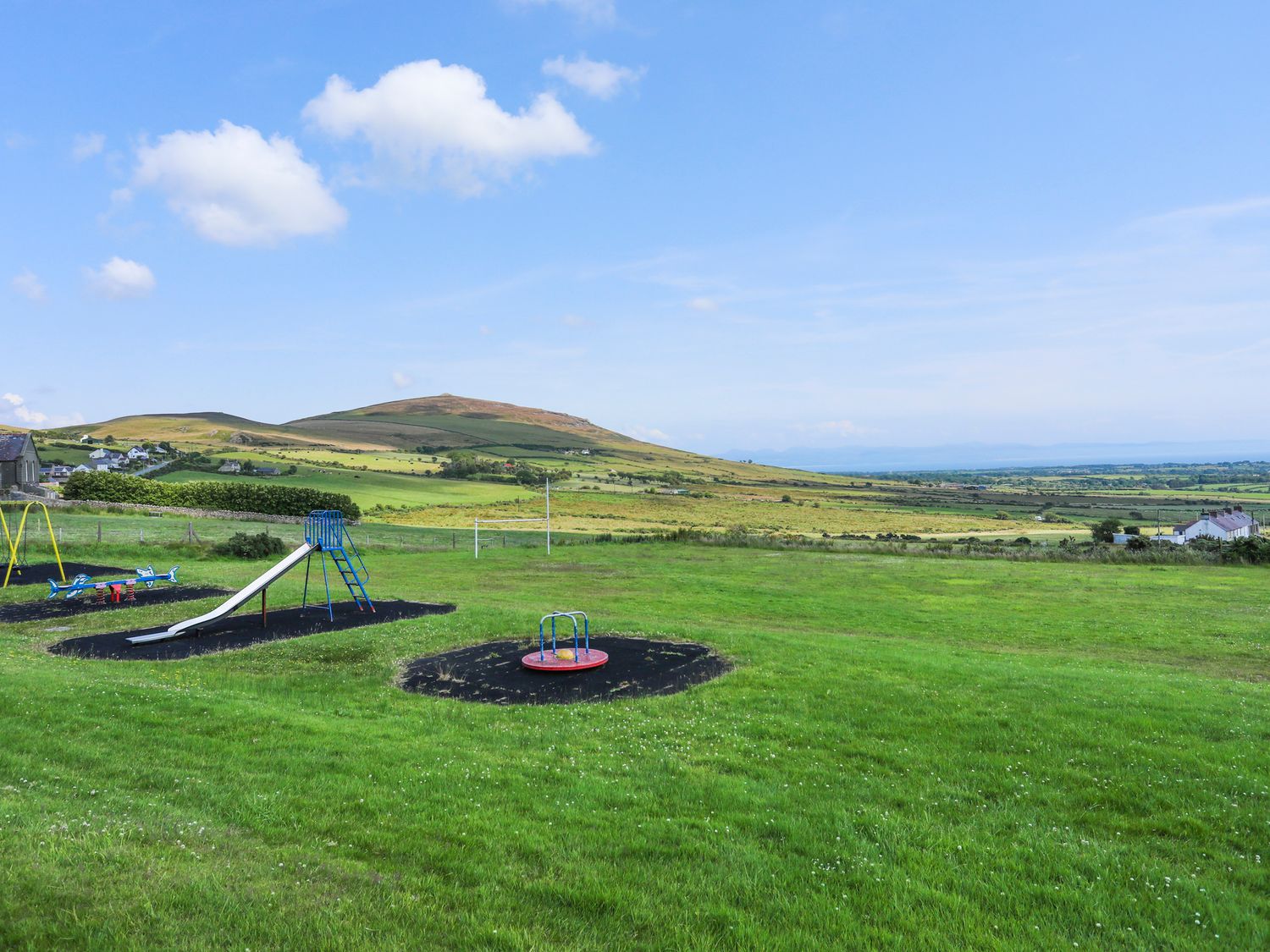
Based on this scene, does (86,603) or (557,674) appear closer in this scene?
(557,674)

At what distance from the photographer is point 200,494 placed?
53781 mm

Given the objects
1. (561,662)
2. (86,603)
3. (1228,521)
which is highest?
(561,662)

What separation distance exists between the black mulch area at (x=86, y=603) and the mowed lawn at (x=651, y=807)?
5.95 meters

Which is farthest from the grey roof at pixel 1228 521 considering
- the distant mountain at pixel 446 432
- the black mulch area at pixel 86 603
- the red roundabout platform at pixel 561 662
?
the distant mountain at pixel 446 432

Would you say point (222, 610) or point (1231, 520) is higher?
point (222, 610)

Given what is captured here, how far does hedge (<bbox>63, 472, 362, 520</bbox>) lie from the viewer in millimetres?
50469

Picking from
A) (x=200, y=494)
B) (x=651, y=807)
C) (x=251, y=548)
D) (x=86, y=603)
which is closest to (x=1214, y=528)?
(x=251, y=548)

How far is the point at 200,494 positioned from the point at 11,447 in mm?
18738

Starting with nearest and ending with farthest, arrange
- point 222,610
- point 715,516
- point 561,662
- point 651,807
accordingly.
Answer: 1. point 651,807
2. point 561,662
3. point 222,610
4. point 715,516

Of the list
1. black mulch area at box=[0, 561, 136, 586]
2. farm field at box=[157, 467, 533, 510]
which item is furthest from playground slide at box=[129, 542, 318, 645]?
farm field at box=[157, 467, 533, 510]

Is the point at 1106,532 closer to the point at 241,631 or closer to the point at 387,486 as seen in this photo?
the point at 241,631

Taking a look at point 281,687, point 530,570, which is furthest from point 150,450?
point 281,687

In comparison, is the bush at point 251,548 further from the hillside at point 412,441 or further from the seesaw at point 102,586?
the hillside at point 412,441

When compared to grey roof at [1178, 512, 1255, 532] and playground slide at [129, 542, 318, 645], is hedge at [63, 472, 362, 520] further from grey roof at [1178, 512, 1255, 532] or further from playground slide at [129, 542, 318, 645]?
grey roof at [1178, 512, 1255, 532]
